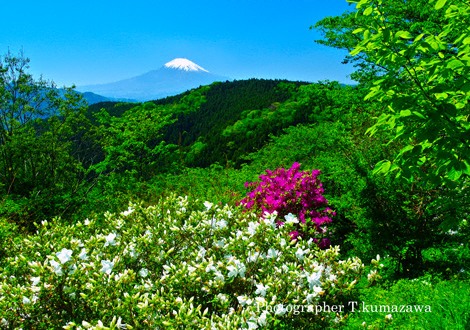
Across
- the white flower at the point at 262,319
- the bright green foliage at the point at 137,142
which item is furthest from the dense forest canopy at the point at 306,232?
the bright green foliage at the point at 137,142

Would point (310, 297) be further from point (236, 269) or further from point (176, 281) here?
point (176, 281)

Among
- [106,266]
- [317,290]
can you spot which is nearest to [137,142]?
[106,266]

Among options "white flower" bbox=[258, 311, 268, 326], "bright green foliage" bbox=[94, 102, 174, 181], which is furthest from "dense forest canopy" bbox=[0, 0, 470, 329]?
"bright green foliage" bbox=[94, 102, 174, 181]

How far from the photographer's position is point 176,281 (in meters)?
2.88

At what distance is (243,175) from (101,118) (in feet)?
26.5

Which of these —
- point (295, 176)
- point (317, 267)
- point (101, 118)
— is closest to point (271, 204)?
point (295, 176)

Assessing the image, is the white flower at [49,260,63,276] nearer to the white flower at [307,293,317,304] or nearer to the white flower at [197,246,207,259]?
the white flower at [197,246,207,259]

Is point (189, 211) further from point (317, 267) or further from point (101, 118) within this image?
point (101, 118)

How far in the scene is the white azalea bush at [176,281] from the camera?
2.61 m

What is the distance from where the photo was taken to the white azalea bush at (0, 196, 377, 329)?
2.61 metres

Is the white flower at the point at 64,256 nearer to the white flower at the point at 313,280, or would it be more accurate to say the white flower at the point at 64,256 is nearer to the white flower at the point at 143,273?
the white flower at the point at 143,273

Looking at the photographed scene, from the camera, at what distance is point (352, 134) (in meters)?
7.88

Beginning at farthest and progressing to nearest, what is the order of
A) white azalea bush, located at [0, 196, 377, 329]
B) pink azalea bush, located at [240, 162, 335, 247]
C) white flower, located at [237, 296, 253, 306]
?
1. pink azalea bush, located at [240, 162, 335, 247]
2. white flower, located at [237, 296, 253, 306]
3. white azalea bush, located at [0, 196, 377, 329]

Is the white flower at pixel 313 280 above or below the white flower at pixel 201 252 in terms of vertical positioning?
below
